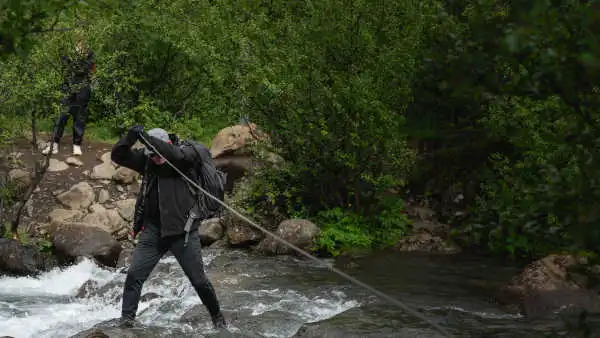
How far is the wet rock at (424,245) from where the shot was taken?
563 inches

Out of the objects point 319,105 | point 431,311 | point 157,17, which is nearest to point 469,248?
point 319,105

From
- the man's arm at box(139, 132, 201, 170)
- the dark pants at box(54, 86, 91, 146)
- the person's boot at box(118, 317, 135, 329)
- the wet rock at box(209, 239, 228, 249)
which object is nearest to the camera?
the man's arm at box(139, 132, 201, 170)

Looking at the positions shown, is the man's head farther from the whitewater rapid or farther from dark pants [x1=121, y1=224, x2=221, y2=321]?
the whitewater rapid

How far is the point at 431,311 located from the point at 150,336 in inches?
150

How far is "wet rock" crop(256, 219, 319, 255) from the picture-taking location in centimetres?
1380

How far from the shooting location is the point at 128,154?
7543 mm

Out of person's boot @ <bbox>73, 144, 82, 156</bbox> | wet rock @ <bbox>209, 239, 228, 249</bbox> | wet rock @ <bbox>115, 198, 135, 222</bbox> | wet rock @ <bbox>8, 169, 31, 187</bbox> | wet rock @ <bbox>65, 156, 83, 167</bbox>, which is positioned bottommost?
wet rock @ <bbox>209, 239, 228, 249</bbox>

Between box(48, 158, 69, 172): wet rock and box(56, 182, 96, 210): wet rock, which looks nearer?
box(56, 182, 96, 210): wet rock

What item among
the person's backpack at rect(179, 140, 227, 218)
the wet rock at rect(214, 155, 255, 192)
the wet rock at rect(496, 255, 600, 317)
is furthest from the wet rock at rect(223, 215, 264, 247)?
the person's backpack at rect(179, 140, 227, 218)

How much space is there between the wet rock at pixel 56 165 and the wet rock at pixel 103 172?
670 mm

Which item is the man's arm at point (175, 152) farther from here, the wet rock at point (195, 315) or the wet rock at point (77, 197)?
the wet rock at point (77, 197)

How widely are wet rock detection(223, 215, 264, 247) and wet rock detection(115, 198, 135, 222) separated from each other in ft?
7.39

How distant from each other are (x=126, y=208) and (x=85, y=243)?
2.25 metres

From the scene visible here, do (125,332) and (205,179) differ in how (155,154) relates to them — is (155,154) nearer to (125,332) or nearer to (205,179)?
(205,179)
